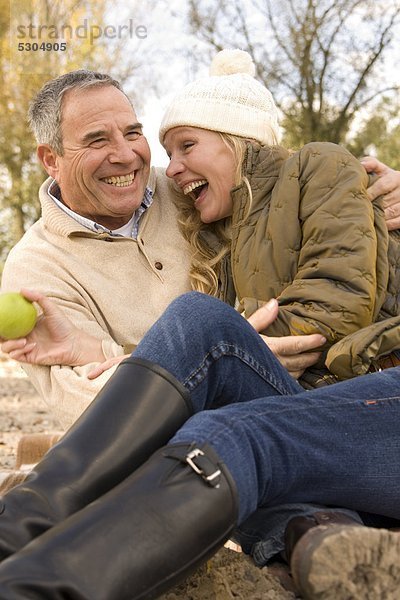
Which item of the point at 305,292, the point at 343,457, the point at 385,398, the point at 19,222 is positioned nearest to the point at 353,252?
the point at 305,292

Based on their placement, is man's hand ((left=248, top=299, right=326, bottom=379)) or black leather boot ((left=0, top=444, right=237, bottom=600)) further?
man's hand ((left=248, top=299, right=326, bottom=379))

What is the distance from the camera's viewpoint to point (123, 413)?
2225mm

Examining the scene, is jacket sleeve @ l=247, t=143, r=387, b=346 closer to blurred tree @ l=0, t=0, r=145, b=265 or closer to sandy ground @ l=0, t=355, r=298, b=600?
sandy ground @ l=0, t=355, r=298, b=600

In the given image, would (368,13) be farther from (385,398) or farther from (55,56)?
(385,398)

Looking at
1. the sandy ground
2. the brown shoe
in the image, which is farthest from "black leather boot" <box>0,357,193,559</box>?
the brown shoe

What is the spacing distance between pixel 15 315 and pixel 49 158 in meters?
1.10

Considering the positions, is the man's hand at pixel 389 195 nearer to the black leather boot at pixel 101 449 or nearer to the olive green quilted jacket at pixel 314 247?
the olive green quilted jacket at pixel 314 247

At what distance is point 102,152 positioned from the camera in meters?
3.74

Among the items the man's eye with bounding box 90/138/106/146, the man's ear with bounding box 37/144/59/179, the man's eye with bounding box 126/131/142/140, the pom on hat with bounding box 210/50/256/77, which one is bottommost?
the man's ear with bounding box 37/144/59/179

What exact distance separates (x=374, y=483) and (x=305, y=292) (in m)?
0.91

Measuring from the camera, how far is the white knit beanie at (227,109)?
144 inches

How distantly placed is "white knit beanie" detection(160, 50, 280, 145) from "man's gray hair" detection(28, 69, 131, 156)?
0.36m

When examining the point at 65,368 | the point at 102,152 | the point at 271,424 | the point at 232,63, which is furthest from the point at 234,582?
the point at 232,63

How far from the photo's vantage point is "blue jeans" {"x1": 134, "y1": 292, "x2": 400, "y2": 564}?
6.98 feet
